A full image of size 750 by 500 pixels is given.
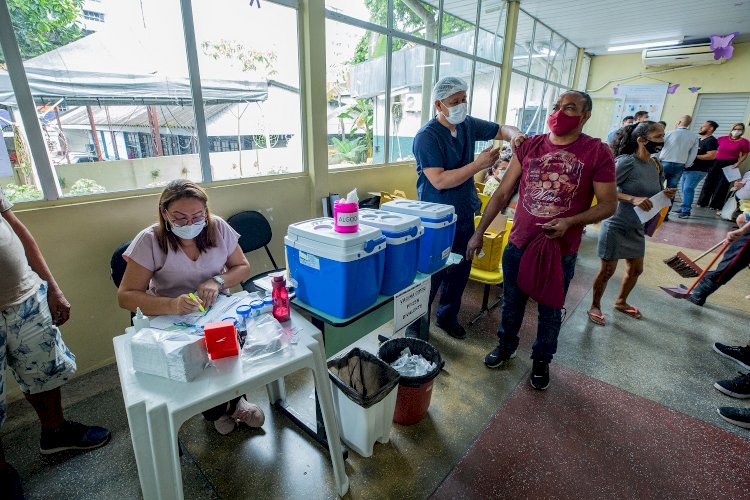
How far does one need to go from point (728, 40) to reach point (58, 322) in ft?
32.4

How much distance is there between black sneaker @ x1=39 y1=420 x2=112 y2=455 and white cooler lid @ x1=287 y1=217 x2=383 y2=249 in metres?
1.32

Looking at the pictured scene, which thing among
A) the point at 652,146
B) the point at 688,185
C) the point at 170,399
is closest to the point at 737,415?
the point at 652,146

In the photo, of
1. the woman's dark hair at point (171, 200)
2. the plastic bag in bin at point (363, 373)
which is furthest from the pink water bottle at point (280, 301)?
the woman's dark hair at point (171, 200)

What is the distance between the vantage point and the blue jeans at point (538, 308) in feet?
6.09

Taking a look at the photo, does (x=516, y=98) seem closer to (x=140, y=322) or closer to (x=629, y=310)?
(x=629, y=310)

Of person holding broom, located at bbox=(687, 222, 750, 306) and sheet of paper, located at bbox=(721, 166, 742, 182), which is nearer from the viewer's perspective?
person holding broom, located at bbox=(687, 222, 750, 306)

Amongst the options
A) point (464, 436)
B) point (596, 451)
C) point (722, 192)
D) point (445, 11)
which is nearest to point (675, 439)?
point (596, 451)

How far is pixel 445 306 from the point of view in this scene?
8.06ft

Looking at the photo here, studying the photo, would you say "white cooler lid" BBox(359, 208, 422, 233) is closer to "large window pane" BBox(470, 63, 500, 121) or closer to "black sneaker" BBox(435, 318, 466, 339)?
"black sneaker" BBox(435, 318, 466, 339)

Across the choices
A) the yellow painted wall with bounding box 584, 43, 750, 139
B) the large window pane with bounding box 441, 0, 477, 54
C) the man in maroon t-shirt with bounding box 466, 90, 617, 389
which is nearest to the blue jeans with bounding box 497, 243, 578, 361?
the man in maroon t-shirt with bounding box 466, 90, 617, 389

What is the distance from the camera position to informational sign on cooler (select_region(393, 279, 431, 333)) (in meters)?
1.47

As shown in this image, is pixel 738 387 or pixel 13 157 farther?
pixel 738 387

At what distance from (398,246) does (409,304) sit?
0.30 metres

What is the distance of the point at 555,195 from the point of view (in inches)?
65.5
